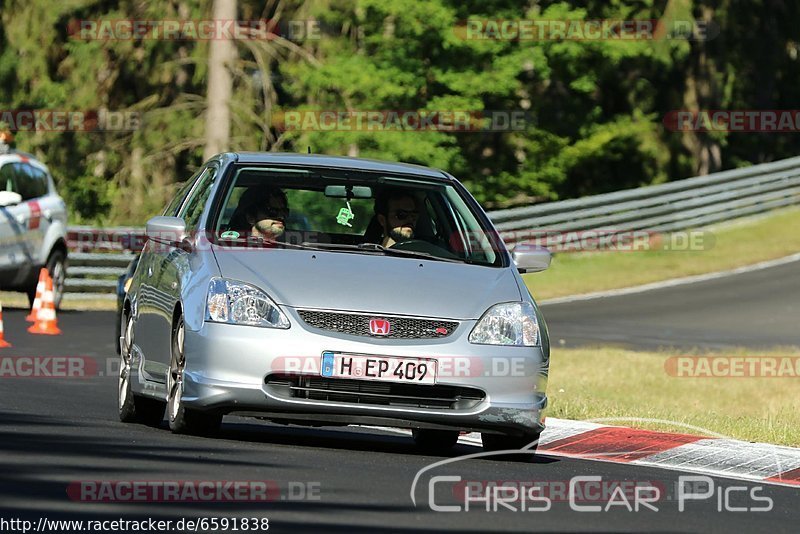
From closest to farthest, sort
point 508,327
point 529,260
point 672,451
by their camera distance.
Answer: point 508,327
point 529,260
point 672,451

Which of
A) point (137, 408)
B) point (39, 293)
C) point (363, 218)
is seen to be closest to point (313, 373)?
point (137, 408)

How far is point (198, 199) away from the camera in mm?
10781

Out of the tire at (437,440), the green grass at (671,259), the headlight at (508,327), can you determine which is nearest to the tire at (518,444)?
the headlight at (508,327)

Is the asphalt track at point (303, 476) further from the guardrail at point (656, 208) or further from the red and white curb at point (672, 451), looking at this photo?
the guardrail at point (656, 208)

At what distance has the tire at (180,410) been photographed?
31.1 feet

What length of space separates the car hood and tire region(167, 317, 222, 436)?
0.51 meters

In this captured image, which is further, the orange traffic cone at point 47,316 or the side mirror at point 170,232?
the orange traffic cone at point 47,316

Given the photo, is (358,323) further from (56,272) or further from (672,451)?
(56,272)

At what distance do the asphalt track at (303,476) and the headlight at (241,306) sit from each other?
637mm

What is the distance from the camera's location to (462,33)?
39125mm

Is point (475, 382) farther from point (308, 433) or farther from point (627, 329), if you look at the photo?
point (627, 329)

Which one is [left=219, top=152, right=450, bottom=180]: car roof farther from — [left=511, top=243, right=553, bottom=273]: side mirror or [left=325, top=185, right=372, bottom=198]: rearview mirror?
[left=511, top=243, right=553, bottom=273]: side mirror

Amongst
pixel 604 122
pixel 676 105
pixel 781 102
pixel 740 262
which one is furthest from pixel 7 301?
pixel 781 102

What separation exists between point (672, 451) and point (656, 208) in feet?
87.5
